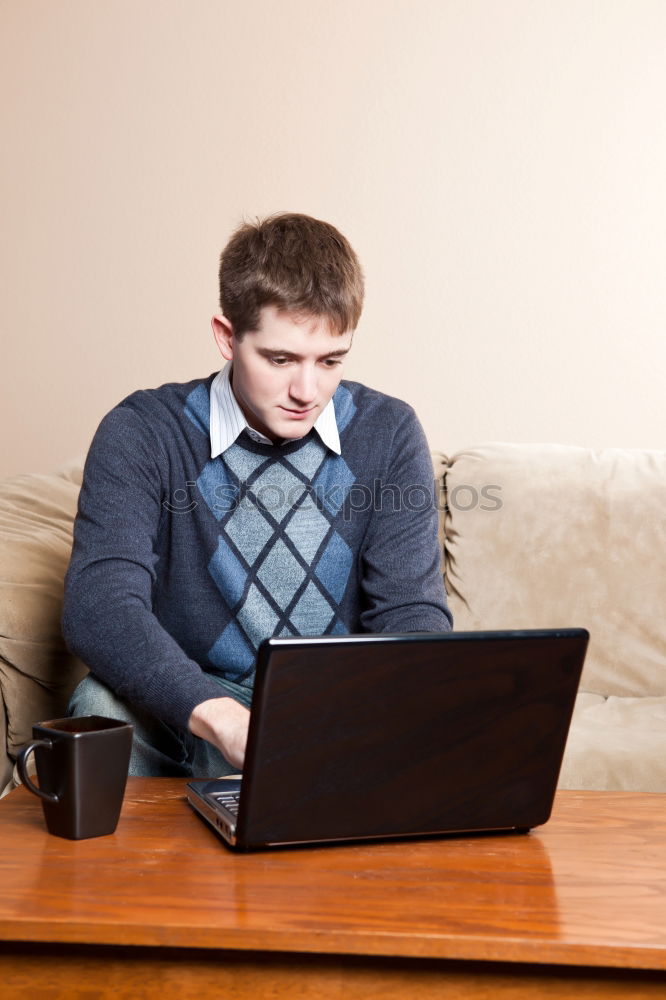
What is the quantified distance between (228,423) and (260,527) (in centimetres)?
17

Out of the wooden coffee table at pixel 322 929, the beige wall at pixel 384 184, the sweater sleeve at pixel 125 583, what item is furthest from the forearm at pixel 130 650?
the beige wall at pixel 384 184

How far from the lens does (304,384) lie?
139 centimetres

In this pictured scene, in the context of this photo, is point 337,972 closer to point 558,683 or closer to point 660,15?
point 558,683

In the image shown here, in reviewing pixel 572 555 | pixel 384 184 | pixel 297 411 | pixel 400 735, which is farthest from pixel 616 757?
pixel 384 184

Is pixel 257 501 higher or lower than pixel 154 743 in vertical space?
higher

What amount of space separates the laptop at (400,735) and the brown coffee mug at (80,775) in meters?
0.10

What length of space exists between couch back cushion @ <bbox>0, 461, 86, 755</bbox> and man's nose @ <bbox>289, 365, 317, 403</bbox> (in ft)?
1.97

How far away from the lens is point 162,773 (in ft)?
4.43

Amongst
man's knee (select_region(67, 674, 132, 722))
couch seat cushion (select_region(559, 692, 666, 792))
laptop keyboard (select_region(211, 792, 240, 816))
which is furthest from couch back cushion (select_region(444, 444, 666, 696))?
laptop keyboard (select_region(211, 792, 240, 816))

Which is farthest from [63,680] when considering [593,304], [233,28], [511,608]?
[233,28]

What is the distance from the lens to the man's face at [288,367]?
4.48ft

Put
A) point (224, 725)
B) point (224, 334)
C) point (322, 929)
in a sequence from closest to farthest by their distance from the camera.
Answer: point (322, 929) → point (224, 725) → point (224, 334)

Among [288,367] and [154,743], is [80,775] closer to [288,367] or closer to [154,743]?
[154,743]

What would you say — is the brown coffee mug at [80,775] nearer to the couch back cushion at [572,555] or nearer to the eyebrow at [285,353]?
the eyebrow at [285,353]
